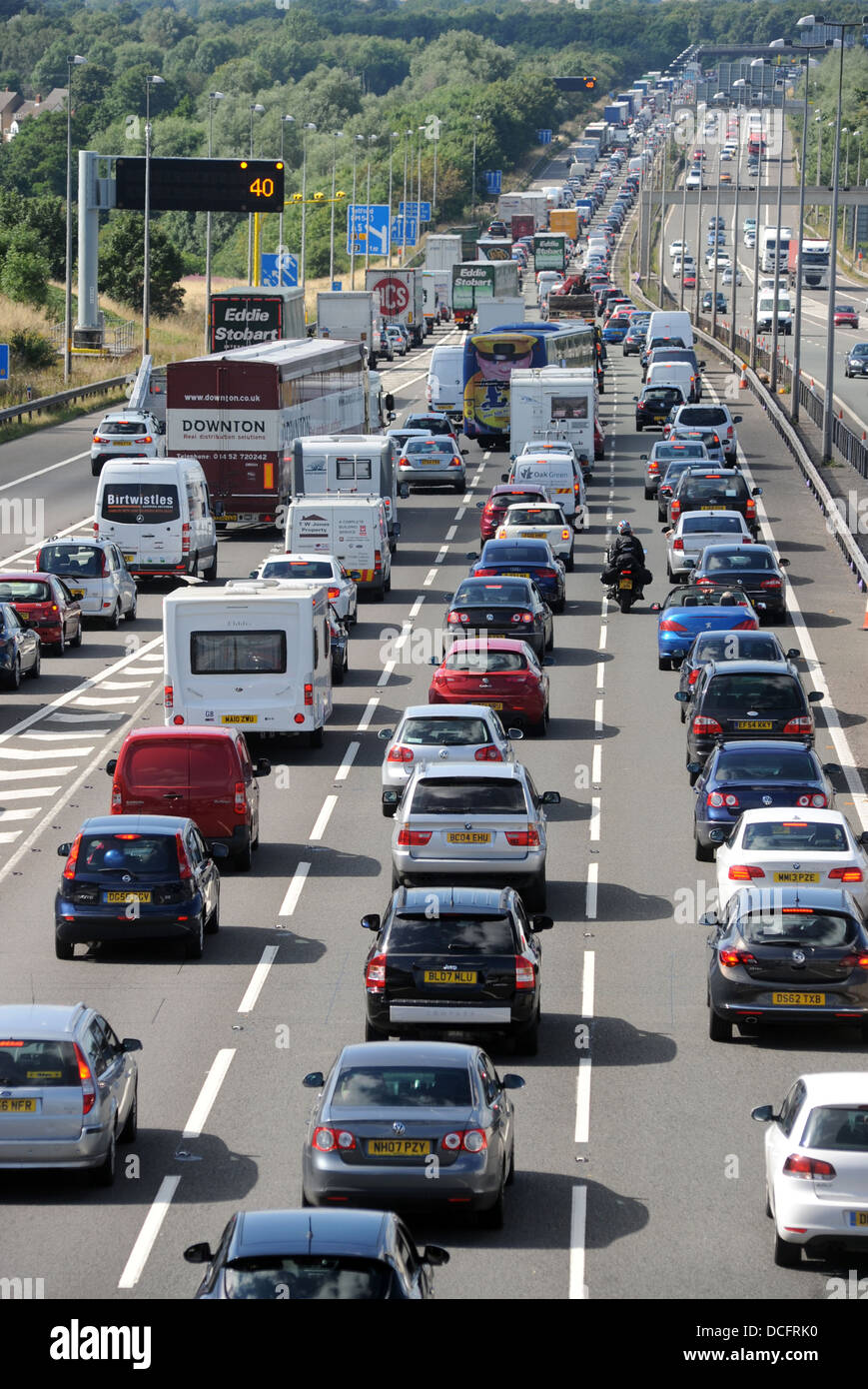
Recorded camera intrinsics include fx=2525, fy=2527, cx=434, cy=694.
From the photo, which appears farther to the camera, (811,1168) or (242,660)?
(242,660)

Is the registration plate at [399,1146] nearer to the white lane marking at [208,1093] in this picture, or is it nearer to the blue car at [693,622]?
the white lane marking at [208,1093]

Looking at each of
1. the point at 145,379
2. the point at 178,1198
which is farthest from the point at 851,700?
the point at 145,379

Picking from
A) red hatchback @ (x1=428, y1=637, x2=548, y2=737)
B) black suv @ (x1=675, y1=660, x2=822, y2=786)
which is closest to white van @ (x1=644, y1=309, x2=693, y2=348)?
red hatchback @ (x1=428, y1=637, x2=548, y2=737)

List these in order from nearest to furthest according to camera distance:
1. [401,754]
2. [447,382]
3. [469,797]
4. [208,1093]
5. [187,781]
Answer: [208,1093]
[469,797]
[187,781]
[401,754]
[447,382]

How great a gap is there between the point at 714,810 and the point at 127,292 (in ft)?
314

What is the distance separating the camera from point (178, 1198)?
57.8 ft

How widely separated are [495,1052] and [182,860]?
4.22 meters

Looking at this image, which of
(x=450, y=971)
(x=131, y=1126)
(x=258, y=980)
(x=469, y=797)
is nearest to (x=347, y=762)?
(x=469, y=797)

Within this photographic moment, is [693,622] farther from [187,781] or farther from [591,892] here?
[187,781]

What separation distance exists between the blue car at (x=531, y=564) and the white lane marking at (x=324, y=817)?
1346 centimetres

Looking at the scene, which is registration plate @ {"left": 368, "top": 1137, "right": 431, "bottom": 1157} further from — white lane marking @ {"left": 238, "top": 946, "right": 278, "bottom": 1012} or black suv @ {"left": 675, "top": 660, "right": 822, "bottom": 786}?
black suv @ {"left": 675, "top": 660, "right": 822, "bottom": 786}

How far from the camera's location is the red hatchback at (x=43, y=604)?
42.1 meters

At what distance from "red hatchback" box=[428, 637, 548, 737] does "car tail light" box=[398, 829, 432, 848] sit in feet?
30.3

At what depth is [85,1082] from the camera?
17328 millimetres
